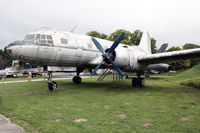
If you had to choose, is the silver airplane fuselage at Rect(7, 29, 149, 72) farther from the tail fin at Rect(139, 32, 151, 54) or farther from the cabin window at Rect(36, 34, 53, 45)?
the tail fin at Rect(139, 32, 151, 54)

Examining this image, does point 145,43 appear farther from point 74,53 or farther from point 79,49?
point 74,53

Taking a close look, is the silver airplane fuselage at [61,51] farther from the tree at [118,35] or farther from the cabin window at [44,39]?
A: the tree at [118,35]

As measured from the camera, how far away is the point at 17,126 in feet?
15.1

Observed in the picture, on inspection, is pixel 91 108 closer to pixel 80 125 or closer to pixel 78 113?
pixel 78 113

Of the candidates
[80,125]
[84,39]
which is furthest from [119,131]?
[84,39]

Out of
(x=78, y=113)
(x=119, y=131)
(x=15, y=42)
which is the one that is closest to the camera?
(x=119, y=131)

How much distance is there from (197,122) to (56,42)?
9648mm

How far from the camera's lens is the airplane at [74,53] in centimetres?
1031

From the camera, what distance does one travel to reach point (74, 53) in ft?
39.2

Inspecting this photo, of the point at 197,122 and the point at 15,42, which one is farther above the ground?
the point at 15,42

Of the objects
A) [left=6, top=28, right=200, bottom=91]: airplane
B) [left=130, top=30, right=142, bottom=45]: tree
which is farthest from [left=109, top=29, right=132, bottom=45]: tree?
→ [left=6, top=28, right=200, bottom=91]: airplane

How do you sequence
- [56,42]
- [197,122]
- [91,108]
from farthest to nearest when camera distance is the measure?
1. [56,42]
2. [91,108]
3. [197,122]

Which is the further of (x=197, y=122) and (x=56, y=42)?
(x=56, y=42)

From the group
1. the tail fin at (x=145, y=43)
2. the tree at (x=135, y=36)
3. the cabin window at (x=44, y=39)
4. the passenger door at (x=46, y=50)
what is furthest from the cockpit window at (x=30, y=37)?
the tree at (x=135, y=36)
